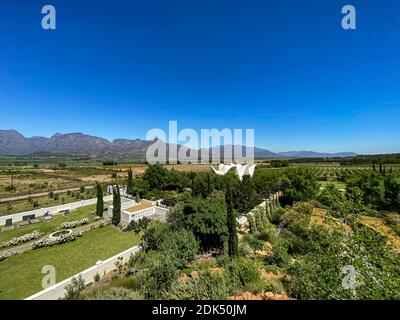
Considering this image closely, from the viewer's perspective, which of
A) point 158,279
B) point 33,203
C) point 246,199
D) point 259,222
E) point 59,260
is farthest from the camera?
point 33,203

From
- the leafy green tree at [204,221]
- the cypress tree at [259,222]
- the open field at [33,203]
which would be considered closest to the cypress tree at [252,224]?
the cypress tree at [259,222]

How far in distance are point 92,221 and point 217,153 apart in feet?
301

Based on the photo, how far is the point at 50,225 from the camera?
68.0 ft

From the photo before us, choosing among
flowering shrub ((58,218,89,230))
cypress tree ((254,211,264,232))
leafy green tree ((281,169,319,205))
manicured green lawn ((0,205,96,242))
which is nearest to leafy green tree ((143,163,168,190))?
manicured green lawn ((0,205,96,242))

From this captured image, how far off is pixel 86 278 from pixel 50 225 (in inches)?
492

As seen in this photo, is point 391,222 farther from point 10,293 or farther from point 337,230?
point 10,293

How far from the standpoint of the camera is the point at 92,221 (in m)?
22.0

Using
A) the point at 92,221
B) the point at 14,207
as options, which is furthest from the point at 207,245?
the point at 14,207

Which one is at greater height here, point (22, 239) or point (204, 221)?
point (204, 221)

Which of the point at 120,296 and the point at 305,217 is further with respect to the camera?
the point at 305,217

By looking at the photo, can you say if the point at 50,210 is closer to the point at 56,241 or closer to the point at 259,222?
the point at 56,241

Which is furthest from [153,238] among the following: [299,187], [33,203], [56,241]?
[33,203]

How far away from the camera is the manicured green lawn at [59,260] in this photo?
1109 cm

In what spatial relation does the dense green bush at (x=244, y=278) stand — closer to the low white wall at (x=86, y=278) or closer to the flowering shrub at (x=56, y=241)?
the low white wall at (x=86, y=278)
